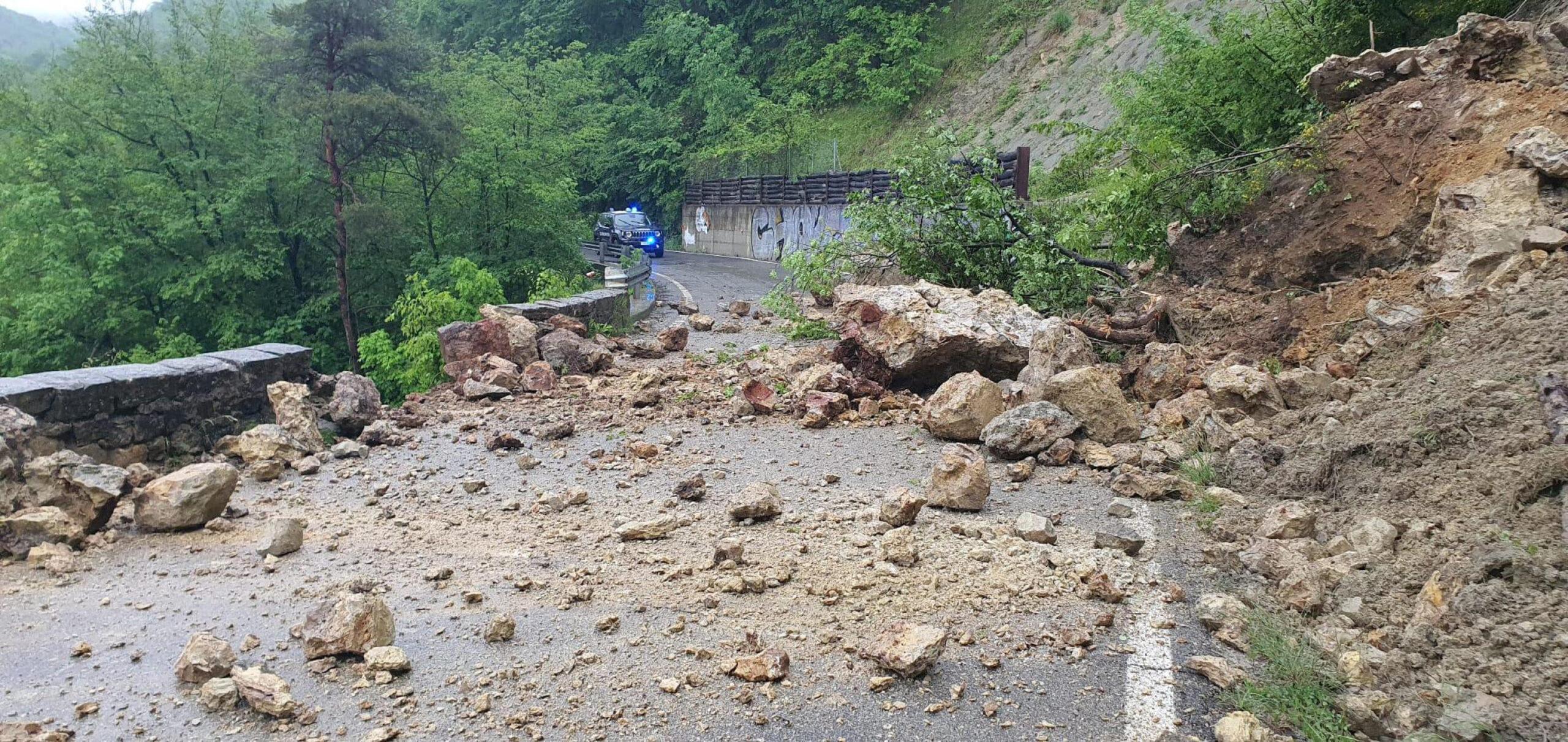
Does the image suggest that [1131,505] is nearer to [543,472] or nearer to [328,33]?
[543,472]

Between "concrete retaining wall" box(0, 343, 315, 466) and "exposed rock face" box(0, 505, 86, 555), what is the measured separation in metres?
0.94

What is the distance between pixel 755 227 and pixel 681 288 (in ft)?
46.2

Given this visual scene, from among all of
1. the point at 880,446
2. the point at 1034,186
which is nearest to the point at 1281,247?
the point at 880,446

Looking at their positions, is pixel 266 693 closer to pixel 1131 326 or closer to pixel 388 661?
pixel 388 661

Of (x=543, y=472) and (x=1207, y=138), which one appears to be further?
(x=1207, y=138)

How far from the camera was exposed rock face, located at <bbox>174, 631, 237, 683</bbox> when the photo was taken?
3.77m

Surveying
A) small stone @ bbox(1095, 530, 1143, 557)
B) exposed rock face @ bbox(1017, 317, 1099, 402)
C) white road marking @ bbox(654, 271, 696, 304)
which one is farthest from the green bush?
small stone @ bbox(1095, 530, 1143, 557)

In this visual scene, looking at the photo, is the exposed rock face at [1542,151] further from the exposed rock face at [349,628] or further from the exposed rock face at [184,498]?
the exposed rock face at [184,498]

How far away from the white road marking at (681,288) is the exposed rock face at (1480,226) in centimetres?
1294

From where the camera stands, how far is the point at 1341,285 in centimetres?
803

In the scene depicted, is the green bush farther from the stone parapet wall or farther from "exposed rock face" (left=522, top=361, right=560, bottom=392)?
"exposed rock face" (left=522, top=361, right=560, bottom=392)

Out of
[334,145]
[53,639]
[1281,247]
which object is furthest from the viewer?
[334,145]

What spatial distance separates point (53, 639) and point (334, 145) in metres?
20.4

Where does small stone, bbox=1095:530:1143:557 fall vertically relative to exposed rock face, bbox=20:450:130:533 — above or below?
below
